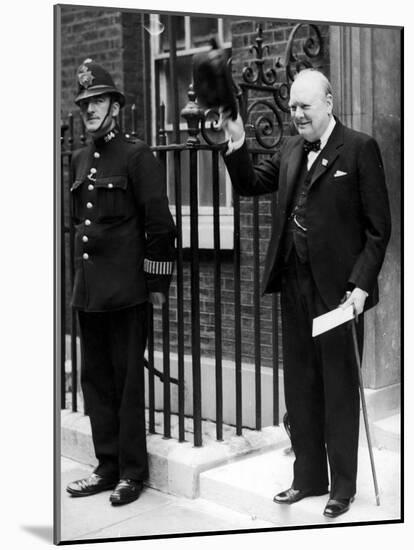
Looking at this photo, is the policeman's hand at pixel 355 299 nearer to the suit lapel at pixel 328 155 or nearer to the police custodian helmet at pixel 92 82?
the suit lapel at pixel 328 155

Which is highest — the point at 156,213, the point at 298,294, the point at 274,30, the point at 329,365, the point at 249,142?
the point at 274,30

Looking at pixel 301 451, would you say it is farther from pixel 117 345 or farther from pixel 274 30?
pixel 274 30

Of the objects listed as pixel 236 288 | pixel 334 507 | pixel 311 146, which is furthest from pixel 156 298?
pixel 334 507

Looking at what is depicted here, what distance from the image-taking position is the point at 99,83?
459cm

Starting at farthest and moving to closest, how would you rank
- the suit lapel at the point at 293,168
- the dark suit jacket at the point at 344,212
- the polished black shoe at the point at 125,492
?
1. the polished black shoe at the point at 125,492
2. the suit lapel at the point at 293,168
3. the dark suit jacket at the point at 344,212

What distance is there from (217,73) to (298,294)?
1.12 meters

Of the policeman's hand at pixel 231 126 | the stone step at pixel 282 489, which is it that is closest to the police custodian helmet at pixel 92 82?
the policeman's hand at pixel 231 126

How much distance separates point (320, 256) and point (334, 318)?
30 centimetres

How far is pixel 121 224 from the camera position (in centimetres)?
472

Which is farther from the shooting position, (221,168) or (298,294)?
(221,168)

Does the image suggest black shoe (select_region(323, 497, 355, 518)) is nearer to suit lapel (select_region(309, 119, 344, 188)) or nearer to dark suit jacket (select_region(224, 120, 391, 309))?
dark suit jacket (select_region(224, 120, 391, 309))

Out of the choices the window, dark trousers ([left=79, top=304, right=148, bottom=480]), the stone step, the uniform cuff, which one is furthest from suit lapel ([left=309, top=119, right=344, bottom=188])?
the stone step

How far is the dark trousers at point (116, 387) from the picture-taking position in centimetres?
485

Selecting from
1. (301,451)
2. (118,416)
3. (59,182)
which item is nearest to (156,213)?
(59,182)
